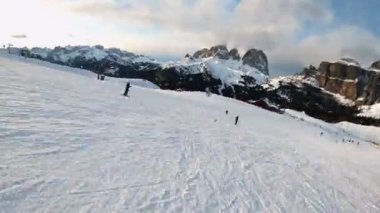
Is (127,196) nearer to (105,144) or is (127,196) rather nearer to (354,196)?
(105,144)

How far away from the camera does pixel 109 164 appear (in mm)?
13008

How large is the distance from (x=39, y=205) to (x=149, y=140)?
405 inches

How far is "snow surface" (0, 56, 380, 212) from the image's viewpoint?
10.1m

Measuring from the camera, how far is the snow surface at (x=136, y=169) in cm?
1012

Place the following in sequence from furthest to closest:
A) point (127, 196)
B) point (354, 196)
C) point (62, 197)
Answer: point (354, 196) < point (127, 196) < point (62, 197)

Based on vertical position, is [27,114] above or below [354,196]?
above

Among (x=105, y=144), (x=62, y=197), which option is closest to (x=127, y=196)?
(x=62, y=197)

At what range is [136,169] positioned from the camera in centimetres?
1338

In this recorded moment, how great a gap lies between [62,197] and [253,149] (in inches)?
653

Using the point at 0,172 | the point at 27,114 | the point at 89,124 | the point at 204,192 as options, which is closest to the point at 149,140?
the point at 89,124

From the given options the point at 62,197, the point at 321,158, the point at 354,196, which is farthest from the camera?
the point at 321,158

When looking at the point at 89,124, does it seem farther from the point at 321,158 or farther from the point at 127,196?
the point at 321,158

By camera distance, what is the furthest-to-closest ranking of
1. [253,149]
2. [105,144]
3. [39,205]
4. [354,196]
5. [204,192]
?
[253,149] < [354,196] < [105,144] < [204,192] < [39,205]

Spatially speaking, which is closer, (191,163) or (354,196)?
(191,163)
